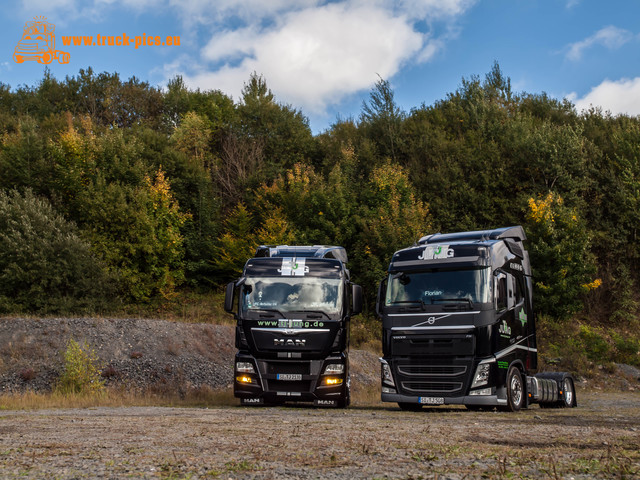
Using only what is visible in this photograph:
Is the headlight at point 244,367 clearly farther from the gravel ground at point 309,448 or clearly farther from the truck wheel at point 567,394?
the truck wheel at point 567,394

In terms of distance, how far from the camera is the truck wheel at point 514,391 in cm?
1448

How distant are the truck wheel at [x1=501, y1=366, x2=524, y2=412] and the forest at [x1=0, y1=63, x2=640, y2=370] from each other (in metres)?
17.9

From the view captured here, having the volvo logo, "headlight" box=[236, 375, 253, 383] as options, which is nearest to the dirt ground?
the volvo logo

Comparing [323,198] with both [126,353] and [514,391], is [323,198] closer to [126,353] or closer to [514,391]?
[126,353]

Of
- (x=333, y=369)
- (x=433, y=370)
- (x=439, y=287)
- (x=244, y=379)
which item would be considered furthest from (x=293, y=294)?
(x=433, y=370)

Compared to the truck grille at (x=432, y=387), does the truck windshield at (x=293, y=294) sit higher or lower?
higher

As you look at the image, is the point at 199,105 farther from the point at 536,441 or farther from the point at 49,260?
the point at 536,441

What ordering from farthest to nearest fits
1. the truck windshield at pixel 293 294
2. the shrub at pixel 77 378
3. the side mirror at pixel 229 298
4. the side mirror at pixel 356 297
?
the shrub at pixel 77 378
the side mirror at pixel 356 297
the truck windshield at pixel 293 294
the side mirror at pixel 229 298

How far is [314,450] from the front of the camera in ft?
22.4

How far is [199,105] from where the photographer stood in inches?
2581

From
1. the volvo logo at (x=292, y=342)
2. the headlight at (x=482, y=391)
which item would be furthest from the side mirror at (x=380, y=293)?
the headlight at (x=482, y=391)

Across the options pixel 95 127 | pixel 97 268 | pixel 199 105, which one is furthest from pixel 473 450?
pixel 199 105

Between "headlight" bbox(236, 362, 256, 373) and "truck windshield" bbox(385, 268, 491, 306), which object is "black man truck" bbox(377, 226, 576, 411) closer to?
"truck windshield" bbox(385, 268, 491, 306)

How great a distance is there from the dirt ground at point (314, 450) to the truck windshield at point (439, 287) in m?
4.56
